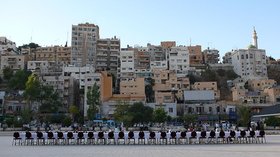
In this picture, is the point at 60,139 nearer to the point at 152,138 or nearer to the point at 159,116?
the point at 152,138

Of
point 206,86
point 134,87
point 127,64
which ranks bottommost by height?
point 134,87

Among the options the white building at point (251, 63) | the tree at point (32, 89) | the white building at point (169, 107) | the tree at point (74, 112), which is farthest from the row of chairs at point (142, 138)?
the white building at point (251, 63)

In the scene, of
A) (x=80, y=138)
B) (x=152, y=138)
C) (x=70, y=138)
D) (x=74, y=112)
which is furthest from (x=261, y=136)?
(x=74, y=112)

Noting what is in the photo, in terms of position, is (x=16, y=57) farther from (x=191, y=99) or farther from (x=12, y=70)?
(x=191, y=99)

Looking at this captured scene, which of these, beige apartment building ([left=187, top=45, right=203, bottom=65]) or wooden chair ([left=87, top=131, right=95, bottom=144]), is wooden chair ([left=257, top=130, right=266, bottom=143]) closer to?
wooden chair ([left=87, top=131, right=95, bottom=144])

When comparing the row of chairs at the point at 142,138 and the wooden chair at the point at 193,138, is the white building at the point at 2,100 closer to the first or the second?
the row of chairs at the point at 142,138

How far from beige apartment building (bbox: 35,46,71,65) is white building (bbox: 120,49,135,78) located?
19331 millimetres

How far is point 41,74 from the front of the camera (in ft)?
294

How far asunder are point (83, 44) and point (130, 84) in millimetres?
30009

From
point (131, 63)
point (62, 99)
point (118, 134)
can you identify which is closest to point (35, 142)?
point (118, 134)

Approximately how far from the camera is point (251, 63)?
106 m

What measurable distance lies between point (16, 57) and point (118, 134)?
84373 millimetres

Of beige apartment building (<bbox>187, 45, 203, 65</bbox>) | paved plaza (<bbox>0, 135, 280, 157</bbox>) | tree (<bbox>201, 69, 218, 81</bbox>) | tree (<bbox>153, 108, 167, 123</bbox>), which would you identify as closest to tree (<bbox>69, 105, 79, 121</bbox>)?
tree (<bbox>153, 108, 167, 123</bbox>)

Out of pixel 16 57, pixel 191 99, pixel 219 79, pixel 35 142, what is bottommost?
pixel 35 142
